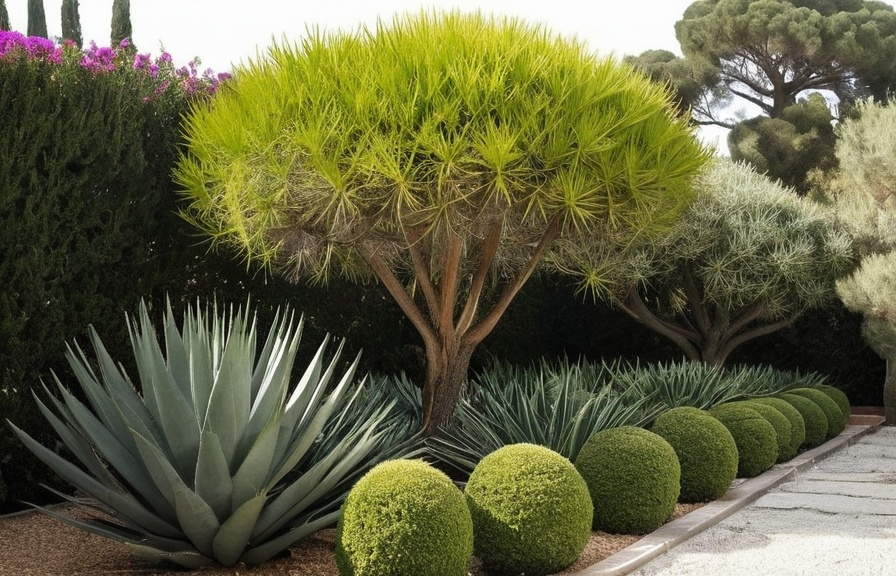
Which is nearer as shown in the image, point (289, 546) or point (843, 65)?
point (289, 546)

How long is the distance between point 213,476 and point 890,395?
41.5ft

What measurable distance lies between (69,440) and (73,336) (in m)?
1.74

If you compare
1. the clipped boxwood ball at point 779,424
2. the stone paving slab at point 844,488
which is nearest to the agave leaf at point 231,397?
the stone paving slab at point 844,488

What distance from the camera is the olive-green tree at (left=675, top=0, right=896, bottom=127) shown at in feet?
80.6

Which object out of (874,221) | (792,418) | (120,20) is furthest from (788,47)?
(120,20)

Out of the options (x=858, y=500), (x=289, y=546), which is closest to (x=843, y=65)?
(x=858, y=500)

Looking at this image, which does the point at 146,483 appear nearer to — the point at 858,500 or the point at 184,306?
the point at 184,306

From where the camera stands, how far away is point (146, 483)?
16.6 ft

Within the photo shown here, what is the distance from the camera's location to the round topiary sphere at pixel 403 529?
4422 millimetres

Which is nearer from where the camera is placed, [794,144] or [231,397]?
[231,397]

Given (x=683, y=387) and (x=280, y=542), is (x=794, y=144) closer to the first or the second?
(x=683, y=387)

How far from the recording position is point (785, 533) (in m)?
6.42

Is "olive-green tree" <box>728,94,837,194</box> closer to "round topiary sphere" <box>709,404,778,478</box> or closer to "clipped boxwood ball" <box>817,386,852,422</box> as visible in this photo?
"clipped boxwood ball" <box>817,386,852,422</box>

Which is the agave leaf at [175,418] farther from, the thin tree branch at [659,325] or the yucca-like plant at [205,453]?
the thin tree branch at [659,325]
